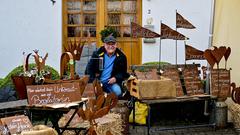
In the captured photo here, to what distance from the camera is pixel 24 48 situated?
992 centimetres

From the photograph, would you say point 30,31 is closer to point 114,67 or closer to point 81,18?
point 81,18

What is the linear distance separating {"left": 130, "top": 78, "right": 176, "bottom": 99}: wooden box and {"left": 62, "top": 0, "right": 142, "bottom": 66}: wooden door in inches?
149

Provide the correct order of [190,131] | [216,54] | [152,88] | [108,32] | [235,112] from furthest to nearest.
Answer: [108,32] < [190,131] < [216,54] < [235,112] < [152,88]

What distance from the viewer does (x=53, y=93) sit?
13.8ft

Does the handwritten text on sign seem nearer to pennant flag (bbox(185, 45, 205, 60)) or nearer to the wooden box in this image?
pennant flag (bbox(185, 45, 205, 60))

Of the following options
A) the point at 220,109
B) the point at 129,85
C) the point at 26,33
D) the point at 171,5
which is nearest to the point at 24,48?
Result: the point at 26,33

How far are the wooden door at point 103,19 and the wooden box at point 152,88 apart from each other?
12.4 ft

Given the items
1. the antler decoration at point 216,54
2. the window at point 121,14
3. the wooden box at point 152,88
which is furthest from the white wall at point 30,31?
the antler decoration at point 216,54

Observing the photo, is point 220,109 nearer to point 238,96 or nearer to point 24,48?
point 238,96

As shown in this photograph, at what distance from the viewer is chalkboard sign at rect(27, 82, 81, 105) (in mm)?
Answer: 4125

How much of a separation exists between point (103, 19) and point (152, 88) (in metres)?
4.22

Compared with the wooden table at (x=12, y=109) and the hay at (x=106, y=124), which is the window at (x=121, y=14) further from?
the wooden table at (x=12, y=109)

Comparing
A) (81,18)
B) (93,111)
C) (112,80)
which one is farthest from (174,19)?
(93,111)

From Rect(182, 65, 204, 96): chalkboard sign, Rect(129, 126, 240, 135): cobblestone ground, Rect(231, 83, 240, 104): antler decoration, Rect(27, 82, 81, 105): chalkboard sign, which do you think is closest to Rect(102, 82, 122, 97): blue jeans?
Rect(129, 126, 240, 135): cobblestone ground
